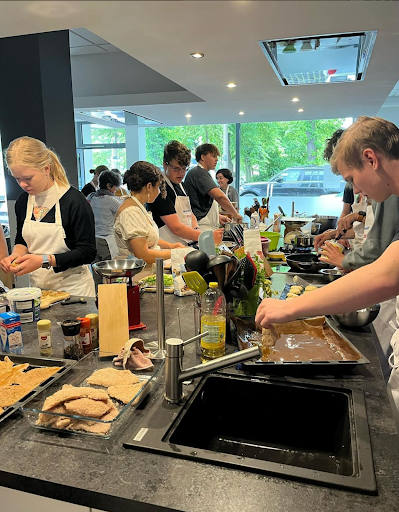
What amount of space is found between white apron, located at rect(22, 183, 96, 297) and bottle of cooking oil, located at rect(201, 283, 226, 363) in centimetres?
125

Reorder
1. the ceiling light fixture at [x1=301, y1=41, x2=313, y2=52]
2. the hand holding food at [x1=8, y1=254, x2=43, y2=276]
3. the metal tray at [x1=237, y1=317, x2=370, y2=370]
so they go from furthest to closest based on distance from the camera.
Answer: the ceiling light fixture at [x1=301, y1=41, x2=313, y2=52], the hand holding food at [x1=8, y1=254, x2=43, y2=276], the metal tray at [x1=237, y1=317, x2=370, y2=370]

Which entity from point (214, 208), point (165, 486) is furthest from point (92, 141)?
point (165, 486)

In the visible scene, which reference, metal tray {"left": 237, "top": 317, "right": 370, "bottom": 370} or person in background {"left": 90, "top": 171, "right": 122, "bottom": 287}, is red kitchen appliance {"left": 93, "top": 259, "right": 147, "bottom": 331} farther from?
person in background {"left": 90, "top": 171, "right": 122, "bottom": 287}

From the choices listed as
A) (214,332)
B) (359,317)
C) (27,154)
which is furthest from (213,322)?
(27,154)

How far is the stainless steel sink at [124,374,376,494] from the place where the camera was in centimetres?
113

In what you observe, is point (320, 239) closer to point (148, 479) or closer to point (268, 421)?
point (268, 421)

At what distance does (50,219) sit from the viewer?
2.40 meters

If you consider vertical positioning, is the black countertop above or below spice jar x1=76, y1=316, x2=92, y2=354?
below

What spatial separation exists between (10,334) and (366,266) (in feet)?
3.99

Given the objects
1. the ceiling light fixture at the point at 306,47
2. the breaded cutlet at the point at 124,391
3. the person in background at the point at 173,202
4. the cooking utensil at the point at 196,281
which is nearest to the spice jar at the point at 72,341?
the breaded cutlet at the point at 124,391

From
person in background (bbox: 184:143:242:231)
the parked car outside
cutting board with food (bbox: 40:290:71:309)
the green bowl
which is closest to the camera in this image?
cutting board with food (bbox: 40:290:71:309)

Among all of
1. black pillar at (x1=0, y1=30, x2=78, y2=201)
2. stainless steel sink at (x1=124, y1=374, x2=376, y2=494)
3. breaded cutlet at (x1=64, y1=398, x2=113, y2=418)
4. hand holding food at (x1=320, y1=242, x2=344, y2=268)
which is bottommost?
stainless steel sink at (x1=124, y1=374, x2=376, y2=494)

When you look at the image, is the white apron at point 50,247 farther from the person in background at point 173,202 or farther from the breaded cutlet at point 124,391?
the breaded cutlet at point 124,391

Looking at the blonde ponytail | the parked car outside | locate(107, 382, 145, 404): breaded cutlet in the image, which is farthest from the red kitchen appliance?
the parked car outside
